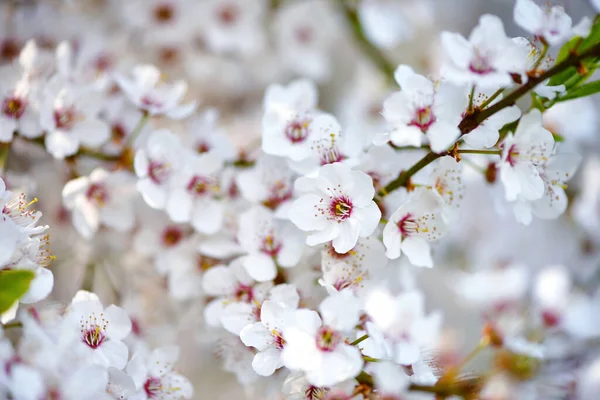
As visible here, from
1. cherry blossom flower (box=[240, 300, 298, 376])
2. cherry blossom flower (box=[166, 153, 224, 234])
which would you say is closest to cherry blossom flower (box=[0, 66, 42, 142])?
cherry blossom flower (box=[166, 153, 224, 234])

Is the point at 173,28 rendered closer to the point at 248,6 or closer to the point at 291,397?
the point at 248,6

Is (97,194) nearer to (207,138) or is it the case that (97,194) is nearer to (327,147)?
(207,138)

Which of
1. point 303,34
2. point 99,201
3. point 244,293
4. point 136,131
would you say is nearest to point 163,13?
point 303,34

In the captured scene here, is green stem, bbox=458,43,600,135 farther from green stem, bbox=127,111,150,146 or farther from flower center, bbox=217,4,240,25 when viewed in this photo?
flower center, bbox=217,4,240,25

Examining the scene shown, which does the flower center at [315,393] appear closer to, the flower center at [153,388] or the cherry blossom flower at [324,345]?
the cherry blossom flower at [324,345]

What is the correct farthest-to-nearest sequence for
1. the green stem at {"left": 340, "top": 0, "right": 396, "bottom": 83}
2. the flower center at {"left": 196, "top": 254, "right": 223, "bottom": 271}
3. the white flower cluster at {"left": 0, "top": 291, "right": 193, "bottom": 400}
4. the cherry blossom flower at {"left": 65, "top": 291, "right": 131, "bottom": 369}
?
the green stem at {"left": 340, "top": 0, "right": 396, "bottom": 83}, the flower center at {"left": 196, "top": 254, "right": 223, "bottom": 271}, the cherry blossom flower at {"left": 65, "top": 291, "right": 131, "bottom": 369}, the white flower cluster at {"left": 0, "top": 291, "right": 193, "bottom": 400}

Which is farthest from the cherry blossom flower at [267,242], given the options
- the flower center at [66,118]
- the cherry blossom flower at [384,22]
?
the cherry blossom flower at [384,22]
